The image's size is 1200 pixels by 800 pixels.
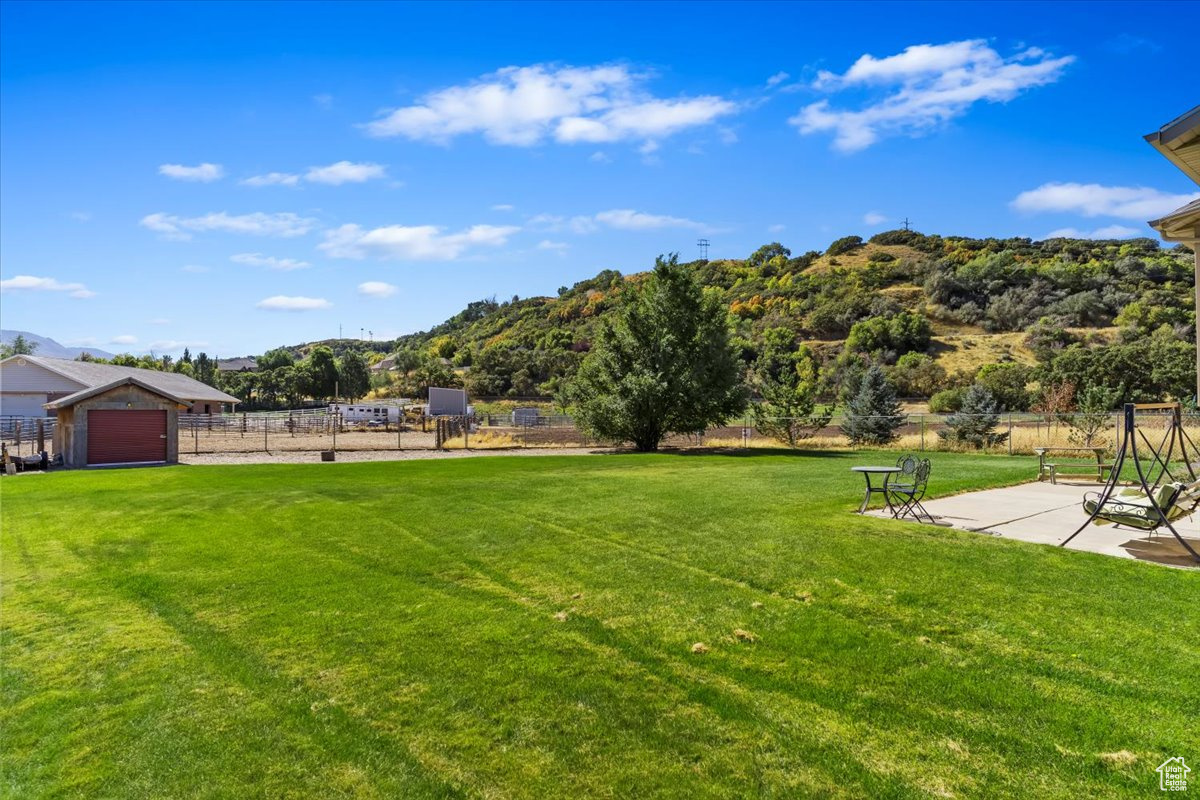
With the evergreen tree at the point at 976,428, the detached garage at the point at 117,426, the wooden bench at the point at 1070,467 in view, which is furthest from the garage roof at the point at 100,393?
the evergreen tree at the point at 976,428

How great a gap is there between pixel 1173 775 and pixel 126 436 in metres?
29.8

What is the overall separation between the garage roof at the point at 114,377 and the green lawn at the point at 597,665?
39081mm

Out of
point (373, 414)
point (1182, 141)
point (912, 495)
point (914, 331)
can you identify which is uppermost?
point (914, 331)

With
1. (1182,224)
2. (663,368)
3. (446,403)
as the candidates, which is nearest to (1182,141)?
(1182,224)

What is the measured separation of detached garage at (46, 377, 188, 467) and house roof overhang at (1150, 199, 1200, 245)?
28.6m

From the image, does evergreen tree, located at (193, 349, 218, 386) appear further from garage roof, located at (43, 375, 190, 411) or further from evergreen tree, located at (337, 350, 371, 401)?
garage roof, located at (43, 375, 190, 411)

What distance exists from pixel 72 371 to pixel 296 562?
50226mm

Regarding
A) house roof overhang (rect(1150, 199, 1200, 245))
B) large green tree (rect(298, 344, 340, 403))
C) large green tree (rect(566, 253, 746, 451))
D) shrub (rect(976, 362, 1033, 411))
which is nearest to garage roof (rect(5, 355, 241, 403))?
large green tree (rect(298, 344, 340, 403))

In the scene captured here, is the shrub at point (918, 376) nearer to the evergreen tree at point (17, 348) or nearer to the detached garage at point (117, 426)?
the detached garage at point (117, 426)

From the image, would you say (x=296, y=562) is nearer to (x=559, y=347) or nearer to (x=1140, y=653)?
(x=1140, y=653)

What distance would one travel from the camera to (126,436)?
25422mm

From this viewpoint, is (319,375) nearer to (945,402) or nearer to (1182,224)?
(945,402)

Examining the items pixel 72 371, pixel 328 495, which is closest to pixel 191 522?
pixel 328 495

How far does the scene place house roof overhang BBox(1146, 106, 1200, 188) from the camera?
635 centimetres
